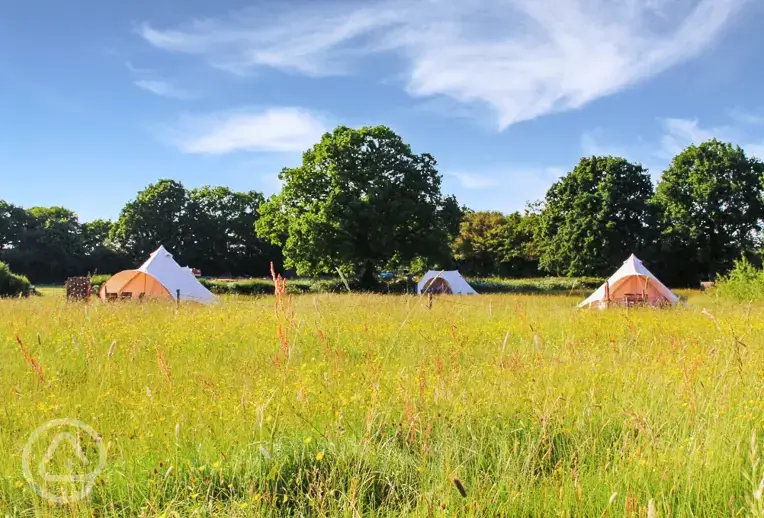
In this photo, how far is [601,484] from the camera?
2643 millimetres

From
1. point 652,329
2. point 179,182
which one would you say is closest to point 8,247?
point 179,182

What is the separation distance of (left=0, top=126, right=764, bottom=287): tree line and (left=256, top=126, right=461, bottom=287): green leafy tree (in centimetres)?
7

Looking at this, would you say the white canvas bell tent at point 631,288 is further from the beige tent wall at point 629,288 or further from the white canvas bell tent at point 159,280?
the white canvas bell tent at point 159,280

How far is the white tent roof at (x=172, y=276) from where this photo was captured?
19891 millimetres

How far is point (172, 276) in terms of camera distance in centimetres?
2031

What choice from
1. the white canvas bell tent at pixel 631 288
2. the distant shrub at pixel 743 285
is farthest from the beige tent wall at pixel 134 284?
the distant shrub at pixel 743 285

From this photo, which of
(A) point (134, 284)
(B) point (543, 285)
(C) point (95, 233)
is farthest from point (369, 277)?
(C) point (95, 233)

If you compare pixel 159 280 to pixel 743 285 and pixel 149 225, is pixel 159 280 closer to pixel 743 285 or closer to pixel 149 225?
pixel 743 285

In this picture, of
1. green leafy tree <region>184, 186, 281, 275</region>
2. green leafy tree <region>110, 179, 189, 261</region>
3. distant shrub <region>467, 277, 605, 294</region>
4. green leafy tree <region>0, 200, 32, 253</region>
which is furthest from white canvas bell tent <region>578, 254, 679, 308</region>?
green leafy tree <region>0, 200, 32, 253</region>

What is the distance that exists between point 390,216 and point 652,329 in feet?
76.2

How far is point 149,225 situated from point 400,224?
93.8 feet

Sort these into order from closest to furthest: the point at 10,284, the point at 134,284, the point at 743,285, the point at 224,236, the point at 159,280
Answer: the point at 743,285
the point at 159,280
the point at 134,284
the point at 10,284
the point at 224,236

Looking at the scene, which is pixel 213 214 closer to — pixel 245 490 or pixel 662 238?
pixel 662 238

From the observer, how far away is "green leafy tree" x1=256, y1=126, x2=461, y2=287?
29.9m
